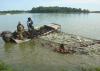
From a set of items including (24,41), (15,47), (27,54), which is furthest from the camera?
(24,41)

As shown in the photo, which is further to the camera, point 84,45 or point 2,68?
point 84,45

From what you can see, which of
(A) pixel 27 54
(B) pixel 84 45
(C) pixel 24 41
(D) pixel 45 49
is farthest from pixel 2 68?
(C) pixel 24 41

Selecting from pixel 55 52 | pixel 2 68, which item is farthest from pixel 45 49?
pixel 2 68

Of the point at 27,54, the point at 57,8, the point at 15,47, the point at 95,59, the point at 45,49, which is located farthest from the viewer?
the point at 57,8

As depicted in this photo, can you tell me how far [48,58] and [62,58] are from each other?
99 cm

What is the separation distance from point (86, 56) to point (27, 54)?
4549mm

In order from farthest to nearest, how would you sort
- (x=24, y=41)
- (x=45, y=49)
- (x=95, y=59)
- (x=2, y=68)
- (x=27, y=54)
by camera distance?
(x=24, y=41) → (x=45, y=49) → (x=27, y=54) → (x=95, y=59) → (x=2, y=68)

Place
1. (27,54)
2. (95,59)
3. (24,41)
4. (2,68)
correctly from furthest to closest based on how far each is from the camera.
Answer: (24,41)
(27,54)
(95,59)
(2,68)

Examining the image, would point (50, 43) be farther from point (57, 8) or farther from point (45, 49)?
point (57, 8)

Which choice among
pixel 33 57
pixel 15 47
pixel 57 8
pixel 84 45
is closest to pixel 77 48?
pixel 84 45

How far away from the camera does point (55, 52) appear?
18484 millimetres

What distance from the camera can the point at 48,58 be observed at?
54.9 feet

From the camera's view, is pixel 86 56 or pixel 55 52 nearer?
pixel 86 56

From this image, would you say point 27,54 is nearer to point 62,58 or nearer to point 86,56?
point 62,58
